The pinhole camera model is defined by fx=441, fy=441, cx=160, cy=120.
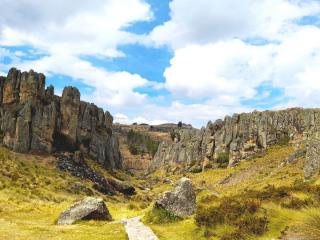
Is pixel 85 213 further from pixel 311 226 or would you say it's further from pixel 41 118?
pixel 41 118

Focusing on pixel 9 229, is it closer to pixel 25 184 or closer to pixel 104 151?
pixel 25 184

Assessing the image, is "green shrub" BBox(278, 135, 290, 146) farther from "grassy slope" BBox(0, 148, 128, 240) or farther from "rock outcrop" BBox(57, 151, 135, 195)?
"grassy slope" BBox(0, 148, 128, 240)

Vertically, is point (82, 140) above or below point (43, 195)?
above

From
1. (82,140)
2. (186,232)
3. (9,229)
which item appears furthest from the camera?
(82,140)

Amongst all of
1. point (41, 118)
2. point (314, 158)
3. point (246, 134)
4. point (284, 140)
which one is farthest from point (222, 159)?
point (314, 158)

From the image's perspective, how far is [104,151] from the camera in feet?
407

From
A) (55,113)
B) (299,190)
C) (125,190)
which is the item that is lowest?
(125,190)

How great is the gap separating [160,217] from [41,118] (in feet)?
231

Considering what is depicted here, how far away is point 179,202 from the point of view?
111ft

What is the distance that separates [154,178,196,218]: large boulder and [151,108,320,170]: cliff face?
8976 cm

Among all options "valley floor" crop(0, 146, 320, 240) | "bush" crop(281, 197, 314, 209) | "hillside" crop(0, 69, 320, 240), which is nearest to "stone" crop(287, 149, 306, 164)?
"hillside" crop(0, 69, 320, 240)

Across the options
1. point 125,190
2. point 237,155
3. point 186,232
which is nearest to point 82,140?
point 125,190

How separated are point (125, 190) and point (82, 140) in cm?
→ 2125

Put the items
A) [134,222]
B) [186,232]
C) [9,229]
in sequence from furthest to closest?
[134,222] < [9,229] < [186,232]
